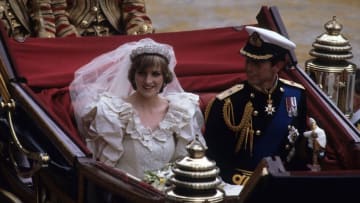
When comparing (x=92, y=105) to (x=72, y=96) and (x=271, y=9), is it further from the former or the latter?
(x=271, y=9)

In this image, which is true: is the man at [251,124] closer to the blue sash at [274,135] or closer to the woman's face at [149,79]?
the blue sash at [274,135]

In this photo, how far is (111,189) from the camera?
384 cm

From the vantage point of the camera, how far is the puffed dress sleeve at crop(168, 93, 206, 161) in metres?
4.57

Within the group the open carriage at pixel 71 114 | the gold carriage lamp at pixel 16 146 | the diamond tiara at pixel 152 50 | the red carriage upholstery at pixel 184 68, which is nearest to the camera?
the open carriage at pixel 71 114

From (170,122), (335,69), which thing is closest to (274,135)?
(170,122)

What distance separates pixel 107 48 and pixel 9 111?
0.73m

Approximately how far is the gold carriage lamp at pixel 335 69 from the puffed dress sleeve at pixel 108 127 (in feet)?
5.06

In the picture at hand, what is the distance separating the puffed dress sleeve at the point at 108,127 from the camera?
176 inches

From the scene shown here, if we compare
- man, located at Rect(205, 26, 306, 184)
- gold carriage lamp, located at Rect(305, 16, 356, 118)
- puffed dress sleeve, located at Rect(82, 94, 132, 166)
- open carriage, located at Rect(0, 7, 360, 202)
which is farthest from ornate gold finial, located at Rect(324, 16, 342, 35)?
puffed dress sleeve, located at Rect(82, 94, 132, 166)

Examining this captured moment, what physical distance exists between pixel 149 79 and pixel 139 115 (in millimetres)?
158

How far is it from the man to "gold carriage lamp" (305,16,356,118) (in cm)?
116

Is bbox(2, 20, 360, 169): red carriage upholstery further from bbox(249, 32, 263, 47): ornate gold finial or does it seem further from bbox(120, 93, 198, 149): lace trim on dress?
bbox(249, 32, 263, 47): ornate gold finial

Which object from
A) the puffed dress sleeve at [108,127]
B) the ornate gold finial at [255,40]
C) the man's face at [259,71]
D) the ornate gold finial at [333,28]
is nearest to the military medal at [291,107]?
the man's face at [259,71]

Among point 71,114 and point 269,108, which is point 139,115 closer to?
point 71,114
